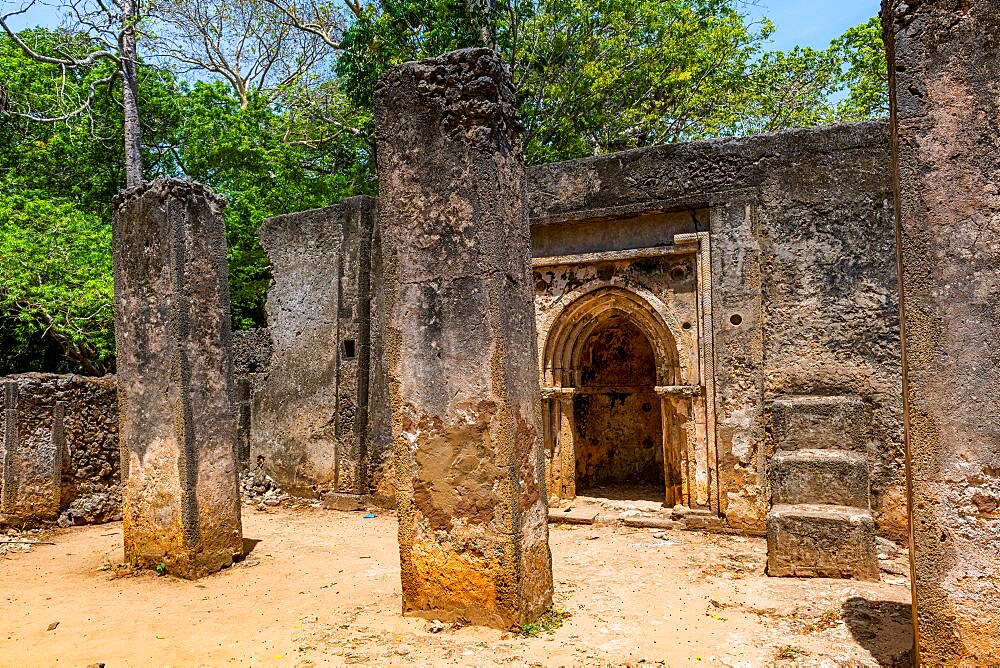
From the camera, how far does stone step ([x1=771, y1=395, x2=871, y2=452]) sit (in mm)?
5984

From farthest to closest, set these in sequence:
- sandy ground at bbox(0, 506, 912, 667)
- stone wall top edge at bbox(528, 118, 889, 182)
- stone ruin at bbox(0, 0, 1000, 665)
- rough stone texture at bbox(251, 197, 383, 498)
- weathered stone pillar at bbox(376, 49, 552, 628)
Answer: rough stone texture at bbox(251, 197, 383, 498), stone wall top edge at bbox(528, 118, 889, 182), weathered stone pillar at bbox(376, 49, 552, 628), sandy ground at bbox(0, 506, 912, 667), stone ruin at bbox(0, 0, 1000, 665)

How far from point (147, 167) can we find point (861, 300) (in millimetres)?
16482

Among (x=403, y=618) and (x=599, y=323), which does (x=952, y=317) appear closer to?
(x=403, y=618)

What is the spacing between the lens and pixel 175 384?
579 centimetres

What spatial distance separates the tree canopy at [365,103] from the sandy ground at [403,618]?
7915 millimetres

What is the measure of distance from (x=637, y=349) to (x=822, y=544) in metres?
4.92

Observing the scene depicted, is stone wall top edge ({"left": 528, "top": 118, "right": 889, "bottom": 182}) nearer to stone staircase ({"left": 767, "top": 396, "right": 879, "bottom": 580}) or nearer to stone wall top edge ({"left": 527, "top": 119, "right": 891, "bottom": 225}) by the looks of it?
stone wall top edge ({"left": 527, "top": 119, "right": 891, "bottom": 225})

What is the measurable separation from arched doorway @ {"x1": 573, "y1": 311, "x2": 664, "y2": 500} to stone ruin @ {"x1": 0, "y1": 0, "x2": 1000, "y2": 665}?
0.14 feet

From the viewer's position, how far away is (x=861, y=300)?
6.62 m

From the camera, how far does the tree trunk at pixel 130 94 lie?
13.6 meters

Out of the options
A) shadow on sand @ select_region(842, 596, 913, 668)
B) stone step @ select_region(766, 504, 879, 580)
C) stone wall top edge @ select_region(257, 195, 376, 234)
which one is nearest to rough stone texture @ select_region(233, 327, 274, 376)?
stone wall top edge @ select_region(257, 195, 376, 234)

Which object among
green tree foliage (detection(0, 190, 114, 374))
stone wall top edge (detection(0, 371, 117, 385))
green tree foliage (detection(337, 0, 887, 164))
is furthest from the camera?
green tree foliage (detection(337, 0, 887, 164))

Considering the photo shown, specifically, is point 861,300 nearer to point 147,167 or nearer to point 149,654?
point 149,654

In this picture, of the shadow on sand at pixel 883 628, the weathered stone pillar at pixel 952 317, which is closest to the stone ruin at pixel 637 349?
the weathered stone pillar at pixel 952 317
